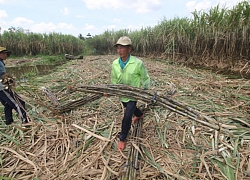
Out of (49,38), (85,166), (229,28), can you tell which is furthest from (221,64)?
(49,38)

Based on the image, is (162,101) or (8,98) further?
(8,98)

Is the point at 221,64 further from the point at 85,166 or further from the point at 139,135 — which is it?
the point at 85,166

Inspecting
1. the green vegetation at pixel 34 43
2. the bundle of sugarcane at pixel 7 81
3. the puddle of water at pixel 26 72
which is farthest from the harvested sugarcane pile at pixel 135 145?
the green vegetation at pixel 34 43

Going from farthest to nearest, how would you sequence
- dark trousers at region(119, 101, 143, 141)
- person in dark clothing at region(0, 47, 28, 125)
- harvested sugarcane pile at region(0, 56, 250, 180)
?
person in dark clothing at region(0, 47, 28, 125)
dark trousers at region(119, 101, 143, 141)
harvested sugarcane pile at region(0, 56, 250, 180)

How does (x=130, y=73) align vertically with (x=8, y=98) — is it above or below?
above

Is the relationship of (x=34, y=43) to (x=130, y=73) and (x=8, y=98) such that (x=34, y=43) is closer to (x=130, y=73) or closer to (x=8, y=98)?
(x=8, y=98)

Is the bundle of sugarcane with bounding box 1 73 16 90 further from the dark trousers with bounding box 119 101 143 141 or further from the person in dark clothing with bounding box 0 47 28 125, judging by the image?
the dark trousers with bounding box 119 101 143 141

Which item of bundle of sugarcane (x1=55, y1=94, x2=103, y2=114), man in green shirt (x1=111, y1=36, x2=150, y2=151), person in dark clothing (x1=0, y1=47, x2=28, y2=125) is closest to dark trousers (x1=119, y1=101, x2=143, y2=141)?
man in green shirt (x1=111, y1=36, x2=150, y2=151)

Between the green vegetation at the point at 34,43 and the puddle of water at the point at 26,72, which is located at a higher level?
the green vegetation at the point at 34,43

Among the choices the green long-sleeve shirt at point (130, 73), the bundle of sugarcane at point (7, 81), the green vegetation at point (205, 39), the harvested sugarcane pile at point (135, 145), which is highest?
the green vegetation at point (205, 39)

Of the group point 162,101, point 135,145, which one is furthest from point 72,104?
point 162,101

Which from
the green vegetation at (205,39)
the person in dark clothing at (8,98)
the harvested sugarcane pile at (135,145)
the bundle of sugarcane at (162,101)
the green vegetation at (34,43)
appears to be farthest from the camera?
the green vegetation at (34,43)

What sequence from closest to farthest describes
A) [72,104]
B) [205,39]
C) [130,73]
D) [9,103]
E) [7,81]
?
[130,73], [7,81], [9,103], [72,104], [205,39]

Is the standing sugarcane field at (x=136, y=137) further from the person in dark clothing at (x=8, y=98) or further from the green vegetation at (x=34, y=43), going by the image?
the green vegetation at (x=34, y=43)
